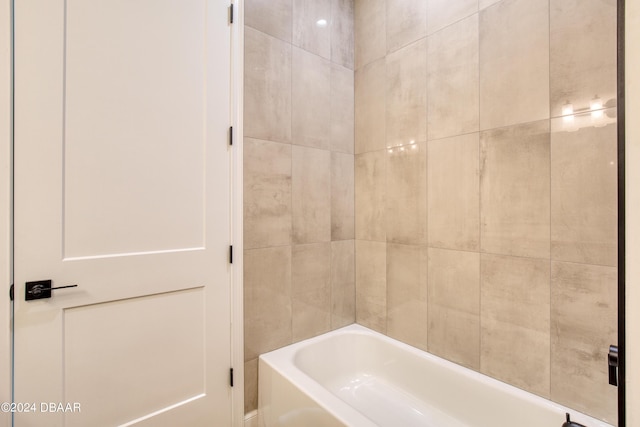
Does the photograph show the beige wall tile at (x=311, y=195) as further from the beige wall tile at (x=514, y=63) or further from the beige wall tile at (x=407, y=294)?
the beige wall tile at (x=514, y=63)

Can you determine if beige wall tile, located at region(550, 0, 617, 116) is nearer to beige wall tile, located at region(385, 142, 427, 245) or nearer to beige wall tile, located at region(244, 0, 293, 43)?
beige wall tile, located at region(385, 142, 427, 245)

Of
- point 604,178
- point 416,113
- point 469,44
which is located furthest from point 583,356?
point 469,44

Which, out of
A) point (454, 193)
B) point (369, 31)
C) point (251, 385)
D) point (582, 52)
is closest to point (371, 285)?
point (454, 193)

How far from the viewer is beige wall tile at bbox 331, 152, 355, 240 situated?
2.12 m

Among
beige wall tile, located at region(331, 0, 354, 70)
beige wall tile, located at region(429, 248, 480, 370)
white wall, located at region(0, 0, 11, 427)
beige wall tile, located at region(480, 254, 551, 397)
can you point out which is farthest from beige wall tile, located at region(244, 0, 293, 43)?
beige wall tile, located at region(480, 254, 551, 397)

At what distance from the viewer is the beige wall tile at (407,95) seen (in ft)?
5.94

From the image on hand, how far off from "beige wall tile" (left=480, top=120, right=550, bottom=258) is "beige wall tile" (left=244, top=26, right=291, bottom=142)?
1132 mm

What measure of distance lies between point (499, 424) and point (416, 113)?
1.69 meters

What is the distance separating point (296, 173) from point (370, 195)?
56cm

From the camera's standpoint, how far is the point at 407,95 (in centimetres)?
189

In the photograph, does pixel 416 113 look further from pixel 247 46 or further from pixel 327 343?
pixel 327 343
